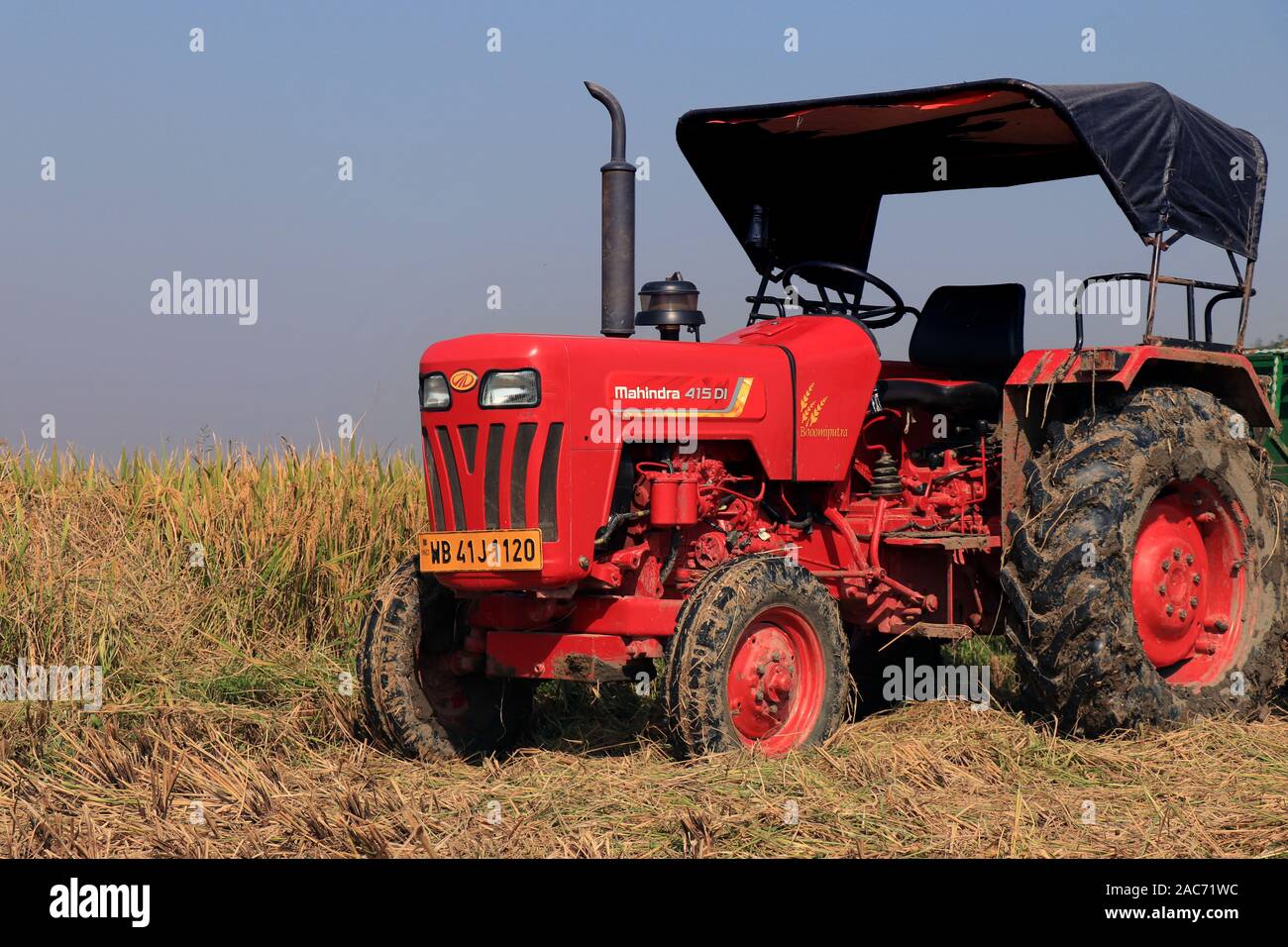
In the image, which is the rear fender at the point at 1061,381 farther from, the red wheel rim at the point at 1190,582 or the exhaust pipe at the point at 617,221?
the exhaust pipe at the point at 617,221

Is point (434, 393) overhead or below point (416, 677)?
overhead

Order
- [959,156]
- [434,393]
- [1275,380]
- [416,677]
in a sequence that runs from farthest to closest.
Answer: [1275,380] < [959,156] < [416,677] < [434,393]

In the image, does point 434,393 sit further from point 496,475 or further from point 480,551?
point 480,551

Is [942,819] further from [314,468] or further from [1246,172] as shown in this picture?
[314,468]

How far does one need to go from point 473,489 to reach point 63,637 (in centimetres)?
A: 232

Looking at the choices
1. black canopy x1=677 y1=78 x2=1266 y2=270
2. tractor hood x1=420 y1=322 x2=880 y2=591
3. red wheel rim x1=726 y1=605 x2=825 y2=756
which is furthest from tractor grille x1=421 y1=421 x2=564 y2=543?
black canopy x1=677 y1=78 x2=1266 y2=270

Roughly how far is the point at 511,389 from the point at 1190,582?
3084mm

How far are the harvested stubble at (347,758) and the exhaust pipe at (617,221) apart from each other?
1696 millimetres

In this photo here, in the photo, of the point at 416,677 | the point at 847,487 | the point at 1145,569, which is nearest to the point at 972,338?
the point at 847,487

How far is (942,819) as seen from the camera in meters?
4.62

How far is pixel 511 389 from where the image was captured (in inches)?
213

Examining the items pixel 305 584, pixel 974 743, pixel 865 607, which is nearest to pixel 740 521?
pixel 865 607

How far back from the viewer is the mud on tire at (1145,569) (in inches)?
231

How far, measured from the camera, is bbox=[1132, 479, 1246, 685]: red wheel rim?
6.27m
